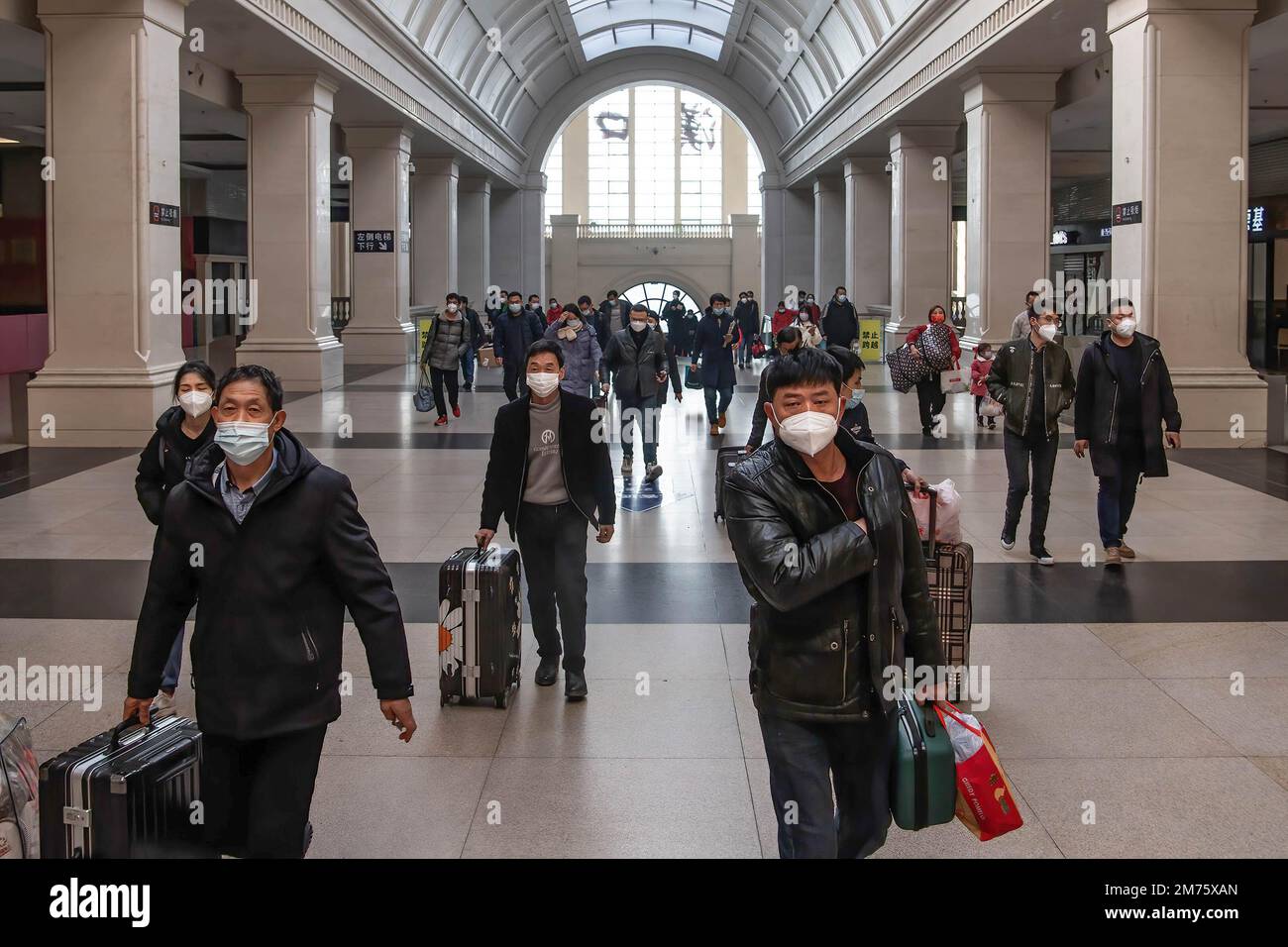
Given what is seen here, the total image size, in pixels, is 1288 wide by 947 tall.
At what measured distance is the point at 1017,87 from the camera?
21.3 meters

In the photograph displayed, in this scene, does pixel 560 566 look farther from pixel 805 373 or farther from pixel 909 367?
pixel 909 367

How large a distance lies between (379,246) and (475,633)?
Answer: 2290 cm

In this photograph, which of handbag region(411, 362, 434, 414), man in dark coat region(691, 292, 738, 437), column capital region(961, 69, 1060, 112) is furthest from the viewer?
column capital region(961, 69, 1060, 112)

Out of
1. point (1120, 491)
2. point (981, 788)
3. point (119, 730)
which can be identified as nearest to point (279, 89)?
point (1120, 491)

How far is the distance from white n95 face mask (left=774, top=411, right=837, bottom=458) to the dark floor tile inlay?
429 centimetres

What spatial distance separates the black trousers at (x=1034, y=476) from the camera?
9.17m

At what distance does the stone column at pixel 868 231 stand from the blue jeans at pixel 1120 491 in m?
25.5

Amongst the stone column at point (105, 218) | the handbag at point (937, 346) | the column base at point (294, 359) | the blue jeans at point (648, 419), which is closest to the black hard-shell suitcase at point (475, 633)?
the blue jeans at point (648, 419)

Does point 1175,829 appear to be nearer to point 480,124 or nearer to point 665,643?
point 665,643

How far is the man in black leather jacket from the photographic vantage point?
3.40m

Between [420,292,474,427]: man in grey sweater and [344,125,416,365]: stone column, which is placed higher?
[344,125,416,365]: stone column

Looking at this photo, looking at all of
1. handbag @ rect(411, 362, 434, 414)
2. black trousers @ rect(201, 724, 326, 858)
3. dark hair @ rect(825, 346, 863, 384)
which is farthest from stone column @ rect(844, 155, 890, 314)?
black trousers @ rect(201, 724, 326, 858)

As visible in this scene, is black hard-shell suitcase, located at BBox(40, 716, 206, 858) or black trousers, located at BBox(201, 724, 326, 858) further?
black hard-shell suitcase, located at BBox(40, 716, 206, 858)

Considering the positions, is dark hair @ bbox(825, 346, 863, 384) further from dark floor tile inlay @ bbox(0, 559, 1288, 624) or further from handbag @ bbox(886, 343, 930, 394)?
handbag @ bbox(886, 343, 930, 394)
